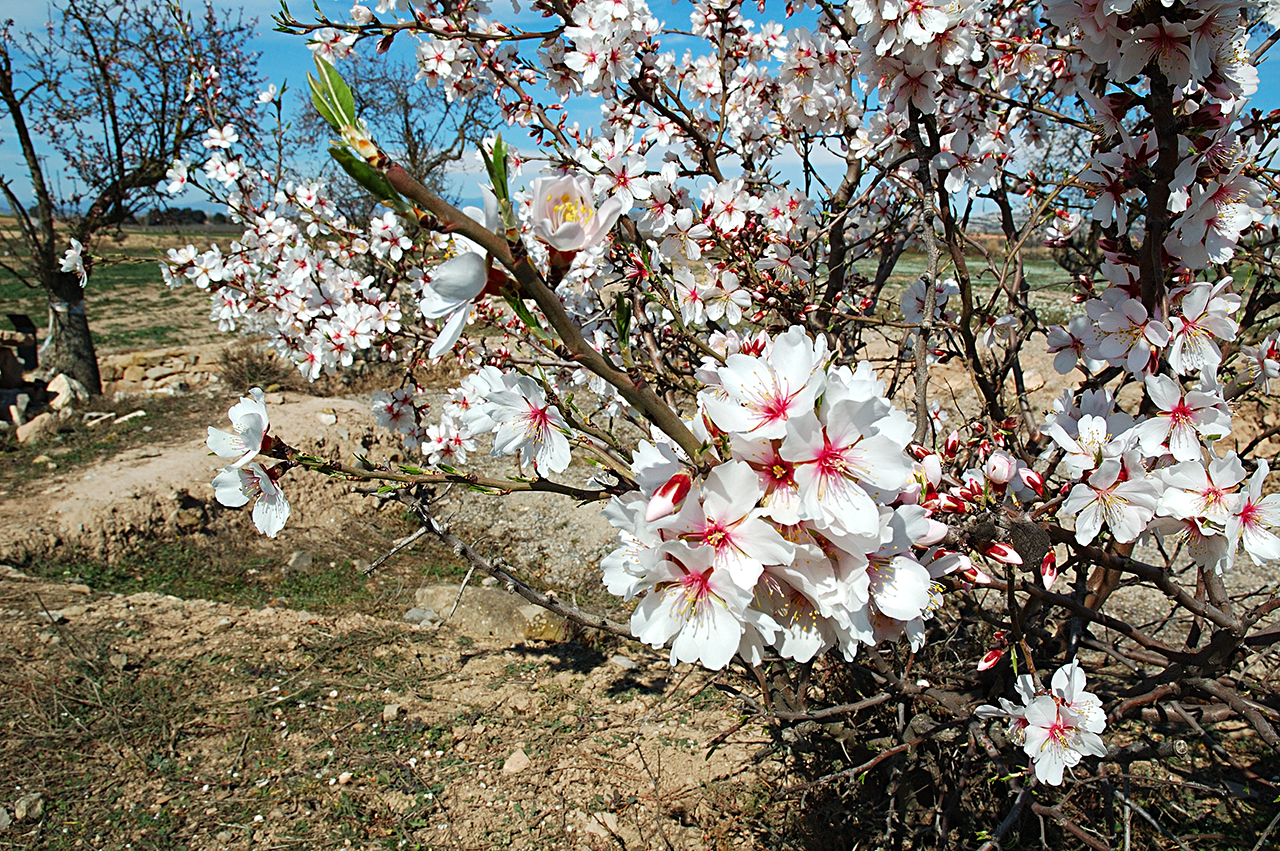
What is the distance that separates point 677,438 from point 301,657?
11.1ft

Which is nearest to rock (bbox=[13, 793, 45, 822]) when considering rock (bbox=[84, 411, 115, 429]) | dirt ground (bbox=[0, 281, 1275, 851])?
dirt ground (bbox=[0, 281, 1275, 851])

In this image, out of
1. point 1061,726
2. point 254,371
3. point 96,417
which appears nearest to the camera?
point 1061,726

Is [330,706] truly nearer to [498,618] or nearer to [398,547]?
[498,618]

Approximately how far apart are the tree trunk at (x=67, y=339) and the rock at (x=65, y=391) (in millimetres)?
107

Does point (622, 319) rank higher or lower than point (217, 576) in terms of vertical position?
higher

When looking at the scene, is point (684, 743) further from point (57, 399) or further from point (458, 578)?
point (57, 399)

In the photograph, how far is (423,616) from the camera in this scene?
13.4ft

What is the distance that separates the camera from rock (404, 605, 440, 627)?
4020 mm

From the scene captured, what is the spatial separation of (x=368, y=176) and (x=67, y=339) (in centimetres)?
944

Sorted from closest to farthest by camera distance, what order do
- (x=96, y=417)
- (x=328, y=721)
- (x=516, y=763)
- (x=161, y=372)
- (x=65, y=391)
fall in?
(x=516, y=763), (x=328, y=721), (x=96, y=417), (x=65, y=391), (x=161, y=372)

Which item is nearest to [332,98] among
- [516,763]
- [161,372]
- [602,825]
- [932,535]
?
[932,535]

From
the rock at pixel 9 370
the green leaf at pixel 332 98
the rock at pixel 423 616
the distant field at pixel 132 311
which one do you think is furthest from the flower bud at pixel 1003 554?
the distant field at pixel 132 311

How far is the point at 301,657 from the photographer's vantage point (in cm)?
356

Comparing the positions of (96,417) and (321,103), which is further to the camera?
(96,417)
